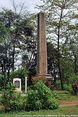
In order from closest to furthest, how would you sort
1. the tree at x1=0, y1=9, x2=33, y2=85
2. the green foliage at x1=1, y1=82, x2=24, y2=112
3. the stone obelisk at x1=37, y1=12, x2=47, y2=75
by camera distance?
the green foliage at x1=1, y1=82, x2=24, y2=112, the stone obelisk at x1=37, y1=12, x2=47, y2=75, the tree at x1=0, y1=9, x2=33, y2=85

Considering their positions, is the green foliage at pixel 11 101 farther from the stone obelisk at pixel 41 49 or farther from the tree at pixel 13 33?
the tree at pixel 13 33

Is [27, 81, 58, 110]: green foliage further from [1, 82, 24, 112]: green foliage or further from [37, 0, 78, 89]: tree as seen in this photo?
[37, 0, 78, 89]: tree

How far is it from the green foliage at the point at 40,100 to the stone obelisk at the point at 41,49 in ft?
44.0

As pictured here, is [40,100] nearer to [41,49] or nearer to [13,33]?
[41,49]

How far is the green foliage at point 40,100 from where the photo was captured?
9828mm

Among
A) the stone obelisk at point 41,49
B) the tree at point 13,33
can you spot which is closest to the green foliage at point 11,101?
the stone obelisk at point 41,49

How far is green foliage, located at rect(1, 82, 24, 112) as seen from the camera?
9633 mm

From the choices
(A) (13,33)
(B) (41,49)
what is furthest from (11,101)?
(A) (13,33)

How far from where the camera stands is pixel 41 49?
24.4 m

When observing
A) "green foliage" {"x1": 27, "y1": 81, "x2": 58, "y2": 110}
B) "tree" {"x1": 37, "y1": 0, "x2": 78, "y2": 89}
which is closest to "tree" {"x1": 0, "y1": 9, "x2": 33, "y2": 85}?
"tree" {"x1": 37, "y1": 0, "x2": 78, "y2": 89}

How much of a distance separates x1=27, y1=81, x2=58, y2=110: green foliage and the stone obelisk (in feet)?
44.0

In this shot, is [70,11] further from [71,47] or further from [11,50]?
[11,50]

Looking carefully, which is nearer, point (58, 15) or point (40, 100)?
point (40, 100)

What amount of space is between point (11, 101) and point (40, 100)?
113cm
